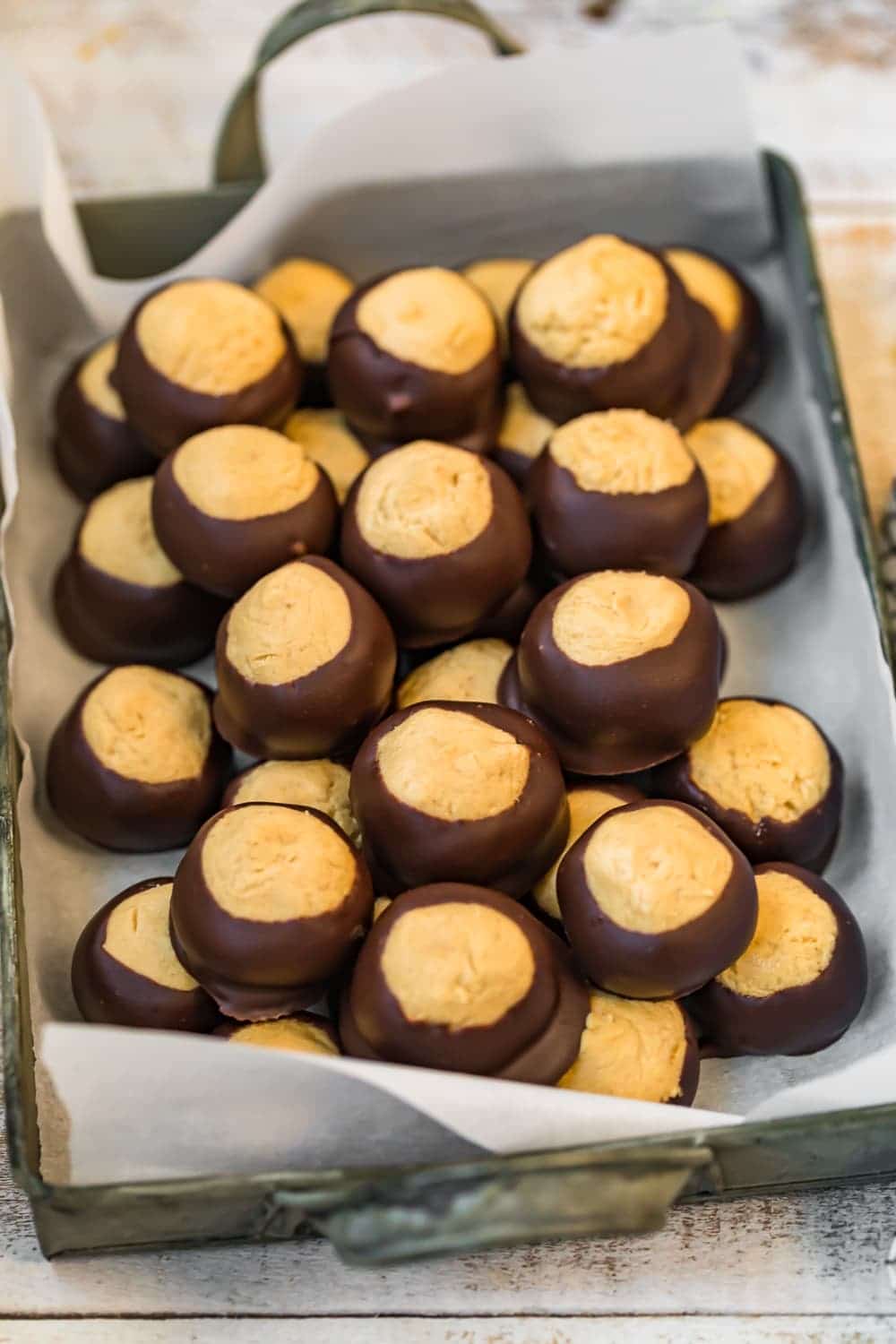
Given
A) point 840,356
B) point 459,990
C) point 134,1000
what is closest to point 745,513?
point 840,356

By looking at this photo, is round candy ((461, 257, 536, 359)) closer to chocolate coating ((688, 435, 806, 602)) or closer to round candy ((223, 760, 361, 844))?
chocolate coating ((688, 435, 806, 602))

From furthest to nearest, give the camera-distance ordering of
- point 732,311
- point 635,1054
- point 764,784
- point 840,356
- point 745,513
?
point 840,356 → point 732,311 → point 745,513 → point 764,784 → point 635,1054

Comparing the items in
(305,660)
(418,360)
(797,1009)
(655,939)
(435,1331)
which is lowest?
(435,1331)

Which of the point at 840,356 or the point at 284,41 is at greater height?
the point at 284,41

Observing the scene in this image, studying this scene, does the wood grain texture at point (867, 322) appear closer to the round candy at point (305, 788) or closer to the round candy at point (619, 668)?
the round candy at point (619, 668)

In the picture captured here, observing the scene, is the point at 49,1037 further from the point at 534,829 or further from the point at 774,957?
the point at 774,957

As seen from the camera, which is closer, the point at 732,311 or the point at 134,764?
the point at 134,764

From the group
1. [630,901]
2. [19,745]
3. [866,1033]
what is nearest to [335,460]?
[19,745]

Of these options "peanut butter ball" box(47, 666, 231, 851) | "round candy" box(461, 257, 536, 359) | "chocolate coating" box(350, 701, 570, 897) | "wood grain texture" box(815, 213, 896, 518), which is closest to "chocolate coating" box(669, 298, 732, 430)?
"round candy" box(461, 257, 536, 359)

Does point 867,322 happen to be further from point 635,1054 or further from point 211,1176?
point 211,1176
